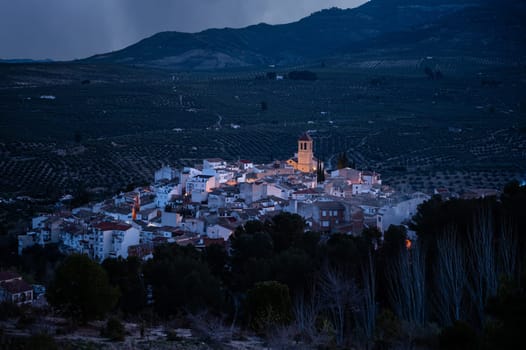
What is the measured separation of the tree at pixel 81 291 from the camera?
14.5 m

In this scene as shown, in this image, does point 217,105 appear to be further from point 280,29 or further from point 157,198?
point 280,29

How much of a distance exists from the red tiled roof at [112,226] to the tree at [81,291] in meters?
12.4

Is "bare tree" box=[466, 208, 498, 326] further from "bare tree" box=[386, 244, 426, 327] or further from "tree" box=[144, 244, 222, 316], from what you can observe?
"tree" box=[144, 244, 222, 316]

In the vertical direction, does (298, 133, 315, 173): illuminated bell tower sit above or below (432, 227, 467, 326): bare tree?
above

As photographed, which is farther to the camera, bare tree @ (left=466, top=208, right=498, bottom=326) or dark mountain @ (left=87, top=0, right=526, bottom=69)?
dark mountain @ (left=87, top=0, right=526, bottom=69)

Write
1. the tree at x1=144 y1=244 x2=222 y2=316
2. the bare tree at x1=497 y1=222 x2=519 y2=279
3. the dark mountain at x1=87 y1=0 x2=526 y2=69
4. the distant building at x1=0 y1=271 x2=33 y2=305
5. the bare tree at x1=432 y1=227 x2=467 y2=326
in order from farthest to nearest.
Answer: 1. the dark mountain at x1=87 y1=0 x2=526 y2=69
2. the distant building at x1=0 y1=271 x2=33 y2=305
3. the tree at x1=144 y1=244 x2=222 y2=316
4. the bare tree at x1=497 y1=222 x2=519 y2=279
5. the bare tree at x1=432 y1=227 x2=467 y2=326

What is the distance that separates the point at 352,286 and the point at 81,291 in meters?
5.94

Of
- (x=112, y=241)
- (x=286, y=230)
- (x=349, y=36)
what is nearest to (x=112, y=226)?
(x=112, y=241)

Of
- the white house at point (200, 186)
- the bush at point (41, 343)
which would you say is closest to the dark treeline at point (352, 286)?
the bush at point (41, 343)

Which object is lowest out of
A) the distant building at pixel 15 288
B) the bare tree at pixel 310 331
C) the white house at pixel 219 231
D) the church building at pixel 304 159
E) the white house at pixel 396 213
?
the distant building at pixel 15 288

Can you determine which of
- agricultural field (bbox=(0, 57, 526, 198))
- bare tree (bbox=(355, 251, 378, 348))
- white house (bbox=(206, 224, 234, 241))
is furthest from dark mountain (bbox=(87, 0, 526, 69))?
bare tree (bbox=(355, 251, 378, 348))

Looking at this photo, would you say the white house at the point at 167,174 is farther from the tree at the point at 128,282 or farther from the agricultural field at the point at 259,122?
the tree at the point at 128,282

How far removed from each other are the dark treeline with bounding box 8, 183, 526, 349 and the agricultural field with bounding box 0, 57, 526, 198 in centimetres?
1750

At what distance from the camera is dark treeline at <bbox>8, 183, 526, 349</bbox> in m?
13.2
